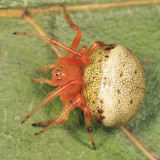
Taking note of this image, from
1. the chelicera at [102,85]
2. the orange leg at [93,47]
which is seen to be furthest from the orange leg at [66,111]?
the orange leg at [93,47]

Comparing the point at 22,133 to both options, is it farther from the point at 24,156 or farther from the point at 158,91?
the point at 158,91

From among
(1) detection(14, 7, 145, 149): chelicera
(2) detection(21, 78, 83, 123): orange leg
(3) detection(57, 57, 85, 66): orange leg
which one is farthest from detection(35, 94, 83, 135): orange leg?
(3) detection(57, 57, 85, 66): orange leg

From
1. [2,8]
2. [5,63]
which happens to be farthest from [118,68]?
[2,8]

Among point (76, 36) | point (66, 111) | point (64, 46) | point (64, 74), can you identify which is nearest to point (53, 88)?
point (64, 74)

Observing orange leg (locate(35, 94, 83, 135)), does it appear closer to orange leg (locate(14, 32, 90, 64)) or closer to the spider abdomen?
the spider abdomen

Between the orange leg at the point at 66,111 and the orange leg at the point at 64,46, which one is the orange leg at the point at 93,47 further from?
the orange leg at the point at 66,111

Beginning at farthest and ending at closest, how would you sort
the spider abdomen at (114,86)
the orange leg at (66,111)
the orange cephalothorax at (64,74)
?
the orange cephalothorax at (64,74)
the orange leg at (66,111)
the spider abdomen at (114,86)

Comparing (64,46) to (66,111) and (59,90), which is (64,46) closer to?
(59,90)
